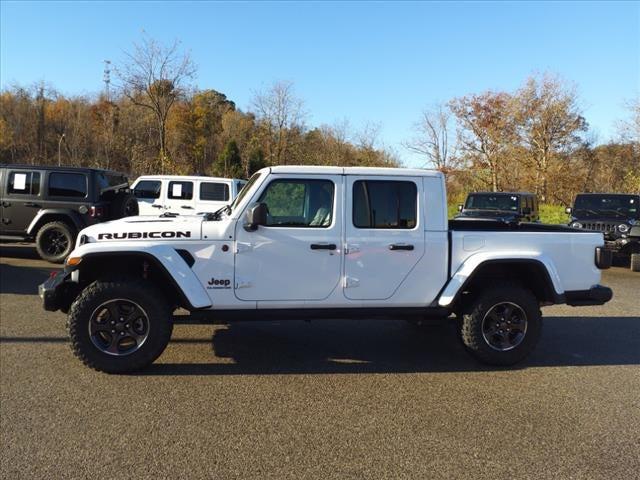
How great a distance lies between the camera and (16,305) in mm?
7387

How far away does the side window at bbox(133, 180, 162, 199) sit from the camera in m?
13.5

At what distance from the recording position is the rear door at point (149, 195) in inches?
526

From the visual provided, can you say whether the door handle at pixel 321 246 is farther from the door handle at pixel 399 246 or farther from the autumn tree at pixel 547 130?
the autumn tree at pixel 547 130

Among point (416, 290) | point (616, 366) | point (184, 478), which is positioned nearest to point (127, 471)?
point (184, 478)

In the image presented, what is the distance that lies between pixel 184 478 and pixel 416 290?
2.82m

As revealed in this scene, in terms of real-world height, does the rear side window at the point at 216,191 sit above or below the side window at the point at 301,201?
above

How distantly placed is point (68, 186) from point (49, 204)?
1.80ft

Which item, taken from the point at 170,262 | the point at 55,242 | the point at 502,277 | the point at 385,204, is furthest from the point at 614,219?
the point at 55,242

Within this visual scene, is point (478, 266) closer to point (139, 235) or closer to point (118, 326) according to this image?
point (139, 235)

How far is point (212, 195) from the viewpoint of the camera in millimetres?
13641

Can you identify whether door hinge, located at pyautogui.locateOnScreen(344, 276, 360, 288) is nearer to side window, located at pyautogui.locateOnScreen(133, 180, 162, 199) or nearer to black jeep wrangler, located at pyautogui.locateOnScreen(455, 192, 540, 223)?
side window, located at pyautogui.locateOnScreen(133, 180, 162, 199)

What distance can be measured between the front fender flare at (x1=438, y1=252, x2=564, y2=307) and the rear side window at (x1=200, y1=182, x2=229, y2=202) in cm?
945

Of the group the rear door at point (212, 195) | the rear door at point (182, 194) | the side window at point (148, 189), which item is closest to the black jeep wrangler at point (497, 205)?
the rear door at point (212, 195)

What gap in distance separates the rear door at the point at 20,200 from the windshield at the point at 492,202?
1154 centimetres
